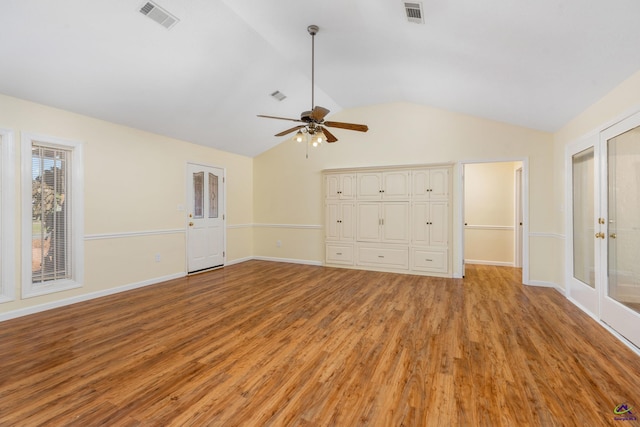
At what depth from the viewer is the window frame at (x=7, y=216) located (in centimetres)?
331

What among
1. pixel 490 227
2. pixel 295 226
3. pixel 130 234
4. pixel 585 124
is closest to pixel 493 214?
pixel 490 227

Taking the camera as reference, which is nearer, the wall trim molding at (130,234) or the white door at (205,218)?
the wall trim molding at (130,234)

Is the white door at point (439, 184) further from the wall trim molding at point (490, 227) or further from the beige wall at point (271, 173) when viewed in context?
the wall trim molding at point (490, 227)

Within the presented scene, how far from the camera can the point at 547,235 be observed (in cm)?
472

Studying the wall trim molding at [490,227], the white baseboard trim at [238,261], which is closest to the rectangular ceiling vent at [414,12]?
the wall trim molding at [490,227]

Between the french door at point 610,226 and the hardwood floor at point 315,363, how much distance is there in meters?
0.28

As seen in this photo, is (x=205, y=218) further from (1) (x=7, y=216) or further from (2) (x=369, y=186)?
(2) (x=369, y=186)

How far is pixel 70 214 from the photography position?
12.9 feet

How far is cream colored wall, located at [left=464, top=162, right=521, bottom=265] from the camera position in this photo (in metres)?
6.24

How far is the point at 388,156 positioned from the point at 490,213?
2713 mm

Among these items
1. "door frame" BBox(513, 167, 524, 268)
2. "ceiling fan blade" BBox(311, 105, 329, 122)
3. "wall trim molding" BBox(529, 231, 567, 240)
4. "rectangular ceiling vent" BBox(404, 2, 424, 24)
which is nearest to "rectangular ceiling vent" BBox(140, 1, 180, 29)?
"ceiling fan blade" BBox(311, 105, 329, 122)

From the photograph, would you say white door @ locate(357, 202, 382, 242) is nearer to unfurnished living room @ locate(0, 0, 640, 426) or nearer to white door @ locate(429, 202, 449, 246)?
unfurnished living room @ locate(0, 0, 640, 426)

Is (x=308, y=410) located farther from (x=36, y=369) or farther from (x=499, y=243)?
(x=499, y=243)

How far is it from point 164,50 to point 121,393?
3.42 meters
